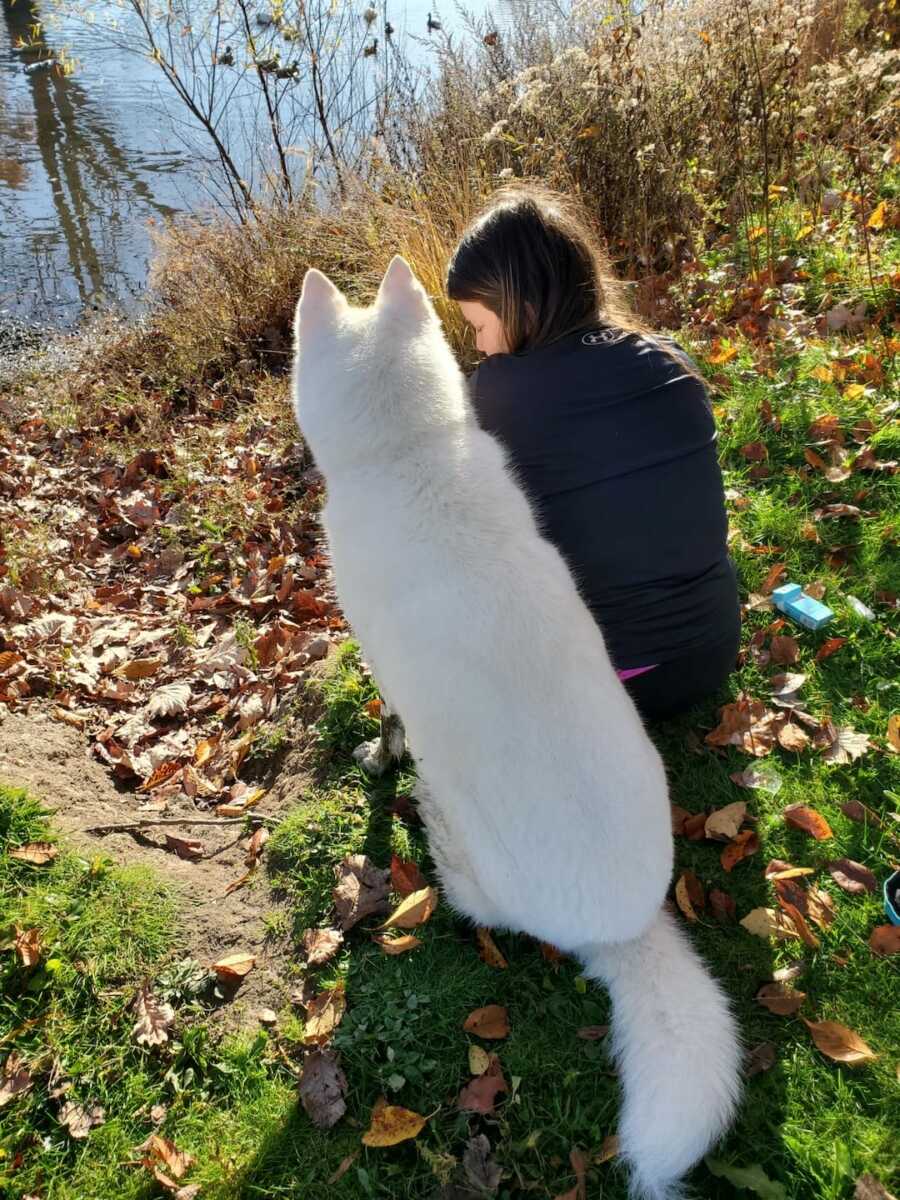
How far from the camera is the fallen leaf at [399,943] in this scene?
2410 millimetres

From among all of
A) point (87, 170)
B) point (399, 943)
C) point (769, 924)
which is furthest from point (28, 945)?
point (87, 170)

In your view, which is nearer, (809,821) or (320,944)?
(320,944)

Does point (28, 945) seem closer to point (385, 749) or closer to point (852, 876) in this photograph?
point (385, 749)

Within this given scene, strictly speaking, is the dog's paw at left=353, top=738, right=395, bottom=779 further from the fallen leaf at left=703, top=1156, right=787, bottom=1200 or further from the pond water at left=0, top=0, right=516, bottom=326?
the pond water at left=0, top=0, right=516, bottom=326

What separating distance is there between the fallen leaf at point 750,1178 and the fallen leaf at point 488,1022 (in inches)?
24.8

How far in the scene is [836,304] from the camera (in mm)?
4961

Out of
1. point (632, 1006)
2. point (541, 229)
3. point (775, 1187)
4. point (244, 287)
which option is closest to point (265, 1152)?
point (632, 1006)

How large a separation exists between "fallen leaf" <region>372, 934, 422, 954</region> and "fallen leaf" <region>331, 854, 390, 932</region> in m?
0.13

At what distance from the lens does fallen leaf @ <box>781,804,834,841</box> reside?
2570 millimetres

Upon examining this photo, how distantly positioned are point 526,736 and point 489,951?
936 millimetres

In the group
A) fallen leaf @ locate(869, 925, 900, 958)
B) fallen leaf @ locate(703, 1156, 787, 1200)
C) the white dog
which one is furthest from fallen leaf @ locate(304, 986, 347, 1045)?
fallen leaf @ locate(869, 925, 900, 958)

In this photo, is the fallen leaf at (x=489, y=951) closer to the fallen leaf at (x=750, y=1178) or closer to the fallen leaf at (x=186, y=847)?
the fallen leaf at (x=750, y=1178)

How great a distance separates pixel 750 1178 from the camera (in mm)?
1809

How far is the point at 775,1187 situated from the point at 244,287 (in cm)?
783
